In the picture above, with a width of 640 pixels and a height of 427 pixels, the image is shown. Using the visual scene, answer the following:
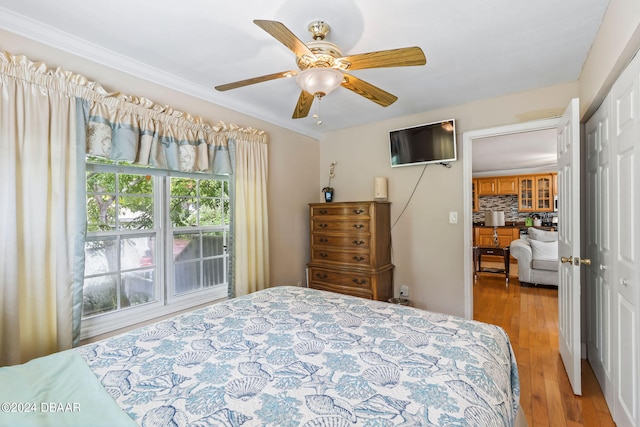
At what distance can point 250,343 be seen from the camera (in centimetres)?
142

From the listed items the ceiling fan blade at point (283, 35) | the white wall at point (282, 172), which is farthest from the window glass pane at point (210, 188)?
the ceiling fan blade at point (283, 35)

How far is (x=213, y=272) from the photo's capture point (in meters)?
2.88

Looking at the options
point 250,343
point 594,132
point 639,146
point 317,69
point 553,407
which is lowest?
point 553,407

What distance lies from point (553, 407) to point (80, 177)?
3.36 m

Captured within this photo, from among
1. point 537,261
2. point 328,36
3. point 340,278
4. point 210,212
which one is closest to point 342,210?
point 340,278

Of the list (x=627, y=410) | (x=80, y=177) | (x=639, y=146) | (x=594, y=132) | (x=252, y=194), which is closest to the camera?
(x=639, y=146)

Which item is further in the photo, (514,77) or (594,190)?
(514,77)

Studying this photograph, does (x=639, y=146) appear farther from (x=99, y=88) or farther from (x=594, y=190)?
(x=99, y=88)

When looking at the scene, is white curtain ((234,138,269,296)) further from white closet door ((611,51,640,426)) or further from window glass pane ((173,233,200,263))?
white closet door ((611,51,640,426))

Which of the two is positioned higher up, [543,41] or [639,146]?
[543,41]

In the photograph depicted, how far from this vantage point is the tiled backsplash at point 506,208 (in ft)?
25.5

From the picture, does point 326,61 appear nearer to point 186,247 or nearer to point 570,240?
point 186,247

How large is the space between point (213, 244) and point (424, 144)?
2.40m

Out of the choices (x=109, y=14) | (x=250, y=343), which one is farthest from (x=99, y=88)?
(x=250, y=343)
